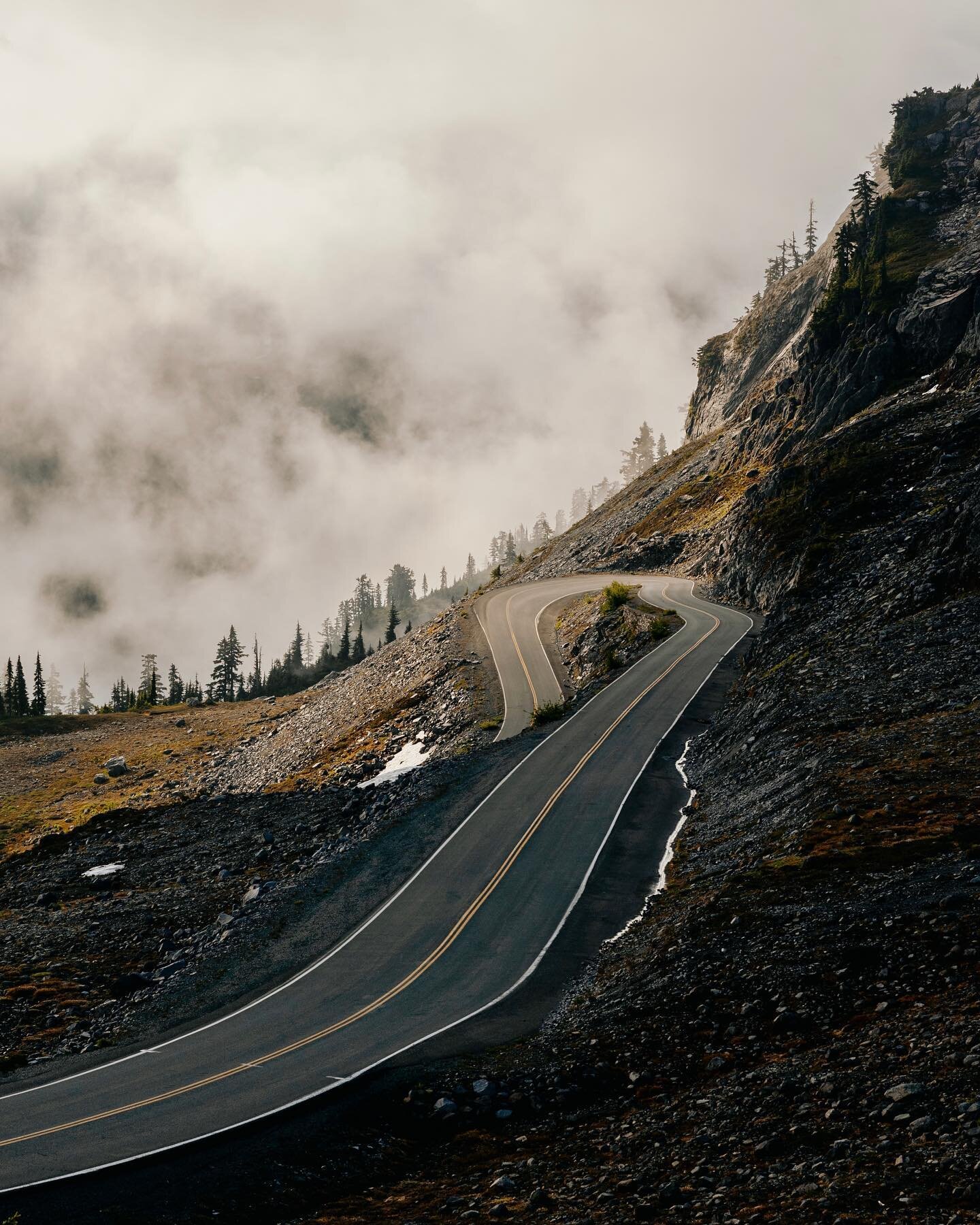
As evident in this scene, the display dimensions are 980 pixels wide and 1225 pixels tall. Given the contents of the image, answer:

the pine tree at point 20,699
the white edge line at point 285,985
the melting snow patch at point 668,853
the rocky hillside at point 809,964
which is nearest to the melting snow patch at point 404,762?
the white edge line at point 285,985

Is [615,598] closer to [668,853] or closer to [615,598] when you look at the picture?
[615,598]

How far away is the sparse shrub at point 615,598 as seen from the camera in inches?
2685

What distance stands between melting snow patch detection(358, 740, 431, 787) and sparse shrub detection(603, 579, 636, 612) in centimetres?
2258

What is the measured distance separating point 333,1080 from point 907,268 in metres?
93.4

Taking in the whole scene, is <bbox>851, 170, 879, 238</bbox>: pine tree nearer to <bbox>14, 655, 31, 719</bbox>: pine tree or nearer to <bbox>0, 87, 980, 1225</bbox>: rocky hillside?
<bbox>0, 87, 980, 1225</bbox>: rocky hillside

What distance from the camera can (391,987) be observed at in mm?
23453

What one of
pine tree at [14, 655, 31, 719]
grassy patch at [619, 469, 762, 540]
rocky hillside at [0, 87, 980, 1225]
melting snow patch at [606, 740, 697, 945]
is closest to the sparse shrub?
rocky hillside at [0, 87, 980, 1225]

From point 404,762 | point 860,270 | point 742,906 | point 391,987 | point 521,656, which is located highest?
point 860,270

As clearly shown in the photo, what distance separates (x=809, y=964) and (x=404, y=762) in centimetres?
3779

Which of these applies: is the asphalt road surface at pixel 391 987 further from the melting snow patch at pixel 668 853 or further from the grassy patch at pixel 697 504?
the grassy patch at pixel 697 504

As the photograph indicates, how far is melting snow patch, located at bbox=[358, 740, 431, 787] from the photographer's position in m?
49.4

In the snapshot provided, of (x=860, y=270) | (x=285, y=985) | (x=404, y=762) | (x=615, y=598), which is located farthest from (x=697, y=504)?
(x=285, y=985)

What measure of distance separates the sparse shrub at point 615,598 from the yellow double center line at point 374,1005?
2773 cm

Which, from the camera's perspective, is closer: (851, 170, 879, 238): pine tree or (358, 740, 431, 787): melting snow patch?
(358, 740, 431, 787): melting snow patch
